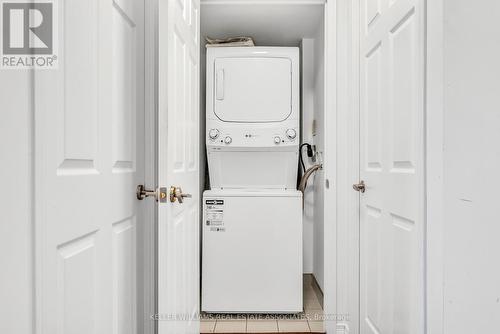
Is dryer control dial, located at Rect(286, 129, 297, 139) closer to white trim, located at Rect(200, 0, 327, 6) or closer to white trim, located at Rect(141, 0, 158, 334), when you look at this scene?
white trim, located at Rect(200, 0, 327, 6)

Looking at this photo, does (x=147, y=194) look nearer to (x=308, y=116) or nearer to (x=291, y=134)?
(x=291, y=134)

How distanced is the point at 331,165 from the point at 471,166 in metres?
1.04

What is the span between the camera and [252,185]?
2395mm

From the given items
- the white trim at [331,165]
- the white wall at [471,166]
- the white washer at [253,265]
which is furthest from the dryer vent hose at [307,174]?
the white wall at [471,166]

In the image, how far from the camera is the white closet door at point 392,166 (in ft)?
3.45

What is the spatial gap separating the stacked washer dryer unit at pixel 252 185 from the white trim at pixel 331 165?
29 cm

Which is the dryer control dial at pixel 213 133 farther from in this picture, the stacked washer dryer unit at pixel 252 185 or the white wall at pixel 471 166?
the white wall at pixel 471 166

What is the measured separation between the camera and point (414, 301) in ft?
3.63

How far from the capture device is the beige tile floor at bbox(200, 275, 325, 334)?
2008mm

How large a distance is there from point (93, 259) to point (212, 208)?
128 cm

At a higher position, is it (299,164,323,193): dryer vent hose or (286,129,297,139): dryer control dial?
A: (286,129,297,139): dryer control dial

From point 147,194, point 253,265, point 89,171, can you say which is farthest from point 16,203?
point 253,265

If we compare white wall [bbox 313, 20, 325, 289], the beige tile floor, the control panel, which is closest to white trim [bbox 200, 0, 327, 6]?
white wall [bbox 313, 20, 325, 289]

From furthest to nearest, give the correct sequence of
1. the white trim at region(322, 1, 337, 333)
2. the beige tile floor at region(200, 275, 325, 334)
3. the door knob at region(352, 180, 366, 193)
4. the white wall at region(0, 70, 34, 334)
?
the beige tile floor at region(200, 275, 325, 334), the white trim at region(322, 1, 337, 333), the door knob at region(352, 180, 366, 193), the white wall at region(0, 70, 34, 334)
